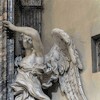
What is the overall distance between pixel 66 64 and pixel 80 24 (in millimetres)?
425

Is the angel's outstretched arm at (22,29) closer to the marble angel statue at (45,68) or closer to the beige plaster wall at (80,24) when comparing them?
the marble angel statue at (45,68)

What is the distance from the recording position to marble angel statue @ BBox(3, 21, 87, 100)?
163 inches

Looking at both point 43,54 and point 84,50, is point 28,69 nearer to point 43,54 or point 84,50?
point 43,54

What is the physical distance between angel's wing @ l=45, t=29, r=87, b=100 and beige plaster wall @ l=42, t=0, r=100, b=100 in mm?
92

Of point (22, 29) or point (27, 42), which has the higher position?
point (22, 29)

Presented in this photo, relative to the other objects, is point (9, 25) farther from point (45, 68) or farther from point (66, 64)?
point (66, 64)

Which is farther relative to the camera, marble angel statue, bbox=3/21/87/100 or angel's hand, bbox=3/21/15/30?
angel's hand, bbox=3/21/15/30

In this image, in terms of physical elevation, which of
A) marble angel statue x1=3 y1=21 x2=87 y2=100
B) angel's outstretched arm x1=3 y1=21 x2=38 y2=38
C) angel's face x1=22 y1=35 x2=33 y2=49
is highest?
angel's outstretched arm x1=3 y1=21 x2=38 y2=38

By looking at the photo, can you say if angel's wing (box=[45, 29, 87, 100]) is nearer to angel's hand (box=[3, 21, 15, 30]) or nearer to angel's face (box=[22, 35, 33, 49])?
angel's face (box=[22, 35, 33, 49])

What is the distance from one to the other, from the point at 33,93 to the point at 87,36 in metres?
0.76

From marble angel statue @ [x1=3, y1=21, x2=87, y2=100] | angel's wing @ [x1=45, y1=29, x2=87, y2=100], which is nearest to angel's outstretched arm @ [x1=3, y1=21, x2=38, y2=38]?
marble angel statue @ [x1=3, y1=21, x2=87, y2=100]

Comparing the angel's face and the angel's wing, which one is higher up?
the angel's face

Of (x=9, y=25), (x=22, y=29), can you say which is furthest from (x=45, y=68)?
(x=9, y=25)

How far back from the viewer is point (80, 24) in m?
4.41
